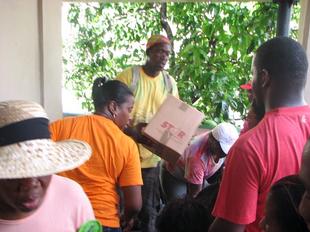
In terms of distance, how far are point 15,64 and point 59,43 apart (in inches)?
17.6

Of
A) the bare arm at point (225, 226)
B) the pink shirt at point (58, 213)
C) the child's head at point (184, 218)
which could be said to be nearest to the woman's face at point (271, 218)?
the bare arm at point (225, 226)

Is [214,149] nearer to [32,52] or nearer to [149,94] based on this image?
[149,94]

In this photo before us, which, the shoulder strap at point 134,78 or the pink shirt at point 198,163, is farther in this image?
the shoulder strap at point 134,78

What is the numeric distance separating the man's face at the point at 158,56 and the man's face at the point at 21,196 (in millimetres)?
2292

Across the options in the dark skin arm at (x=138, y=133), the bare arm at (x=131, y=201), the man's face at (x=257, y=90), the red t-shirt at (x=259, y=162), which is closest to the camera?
the red t-shirt at (x=259, y=162)

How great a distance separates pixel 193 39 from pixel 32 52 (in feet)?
6.73

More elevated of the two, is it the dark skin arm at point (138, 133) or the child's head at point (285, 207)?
the child's head at point (285, 207)

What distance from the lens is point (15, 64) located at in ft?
10.3

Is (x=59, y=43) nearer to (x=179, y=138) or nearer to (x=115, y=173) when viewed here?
(x=179, y=138)

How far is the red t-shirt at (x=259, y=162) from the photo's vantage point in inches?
52.5

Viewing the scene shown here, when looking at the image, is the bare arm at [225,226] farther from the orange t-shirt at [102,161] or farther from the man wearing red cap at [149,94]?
the man wearing red cap at [149,94]

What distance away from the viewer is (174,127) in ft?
8.18

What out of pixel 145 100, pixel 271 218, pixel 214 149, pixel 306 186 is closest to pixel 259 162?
pixel 271 218

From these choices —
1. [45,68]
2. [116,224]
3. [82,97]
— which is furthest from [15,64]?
[82,97]
